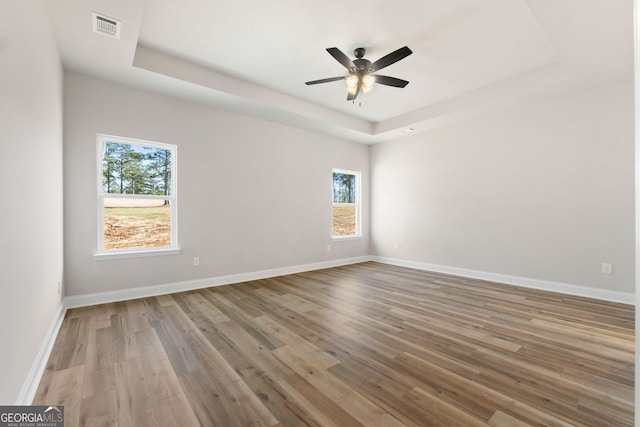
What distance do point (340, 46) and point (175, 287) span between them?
3.73m

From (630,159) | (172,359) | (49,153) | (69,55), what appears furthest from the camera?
(630,159)

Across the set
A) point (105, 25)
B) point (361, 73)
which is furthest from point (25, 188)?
point (361, 73)

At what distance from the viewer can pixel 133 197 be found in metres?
3.54

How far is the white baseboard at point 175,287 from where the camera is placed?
3180mm

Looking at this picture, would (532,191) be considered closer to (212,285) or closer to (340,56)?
(340,56)

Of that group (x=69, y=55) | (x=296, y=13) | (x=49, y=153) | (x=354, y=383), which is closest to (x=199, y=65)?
(x=69, y=55)

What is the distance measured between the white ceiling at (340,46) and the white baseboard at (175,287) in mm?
2606

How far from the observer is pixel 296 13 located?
2.52m

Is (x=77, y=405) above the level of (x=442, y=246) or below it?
below

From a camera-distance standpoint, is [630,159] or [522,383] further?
[630,159]

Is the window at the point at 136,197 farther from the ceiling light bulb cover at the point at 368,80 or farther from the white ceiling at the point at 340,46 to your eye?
the ceiling light bulb cover at the point at 368,80

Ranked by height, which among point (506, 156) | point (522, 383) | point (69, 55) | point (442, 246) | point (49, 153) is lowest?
point (522, 383)

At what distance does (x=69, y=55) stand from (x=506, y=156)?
579 centimetres

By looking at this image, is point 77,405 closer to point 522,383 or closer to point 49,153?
point 49,153
